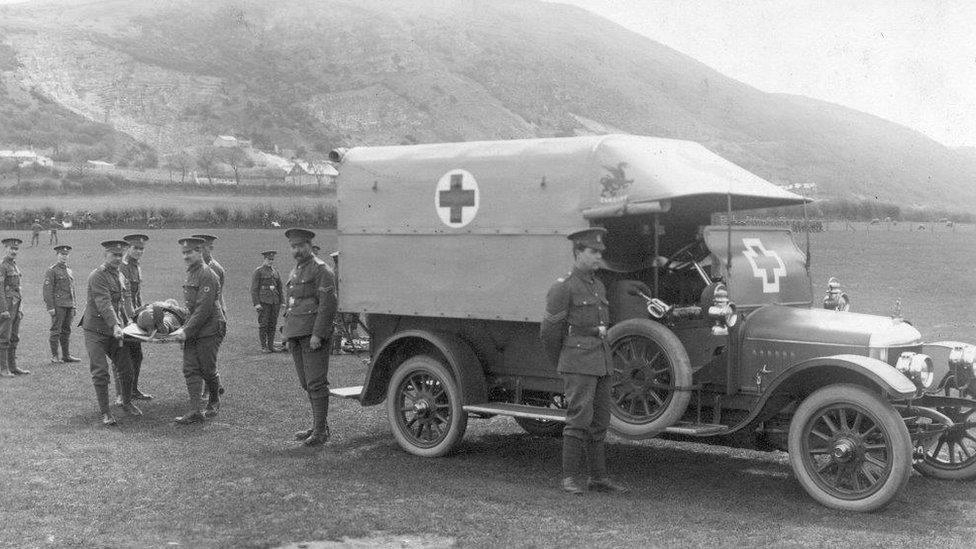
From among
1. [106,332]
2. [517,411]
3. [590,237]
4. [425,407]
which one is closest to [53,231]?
[106,332]

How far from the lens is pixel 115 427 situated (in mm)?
10609

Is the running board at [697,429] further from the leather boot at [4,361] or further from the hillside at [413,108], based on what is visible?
the hillside at [413,108]

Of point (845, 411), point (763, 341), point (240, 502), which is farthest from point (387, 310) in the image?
point (845, 411)

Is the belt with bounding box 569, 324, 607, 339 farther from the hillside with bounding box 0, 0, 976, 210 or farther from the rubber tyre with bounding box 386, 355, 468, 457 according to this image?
the hillside with bounding box 0, 0, 976, 210

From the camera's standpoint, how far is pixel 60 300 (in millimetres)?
16359

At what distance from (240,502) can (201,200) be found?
8081 cm

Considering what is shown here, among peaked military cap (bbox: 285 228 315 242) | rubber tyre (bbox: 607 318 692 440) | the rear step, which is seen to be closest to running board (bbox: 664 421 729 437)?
the rear step

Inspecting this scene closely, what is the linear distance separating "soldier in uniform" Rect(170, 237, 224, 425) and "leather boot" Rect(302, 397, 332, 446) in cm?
191

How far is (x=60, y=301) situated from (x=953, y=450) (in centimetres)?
1354

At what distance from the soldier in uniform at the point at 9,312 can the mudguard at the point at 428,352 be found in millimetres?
7896

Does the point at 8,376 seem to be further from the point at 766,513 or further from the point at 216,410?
the point at 766,513

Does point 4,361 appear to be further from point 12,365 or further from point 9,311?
point 9,311

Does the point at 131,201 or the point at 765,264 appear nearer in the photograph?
the point at 765,264

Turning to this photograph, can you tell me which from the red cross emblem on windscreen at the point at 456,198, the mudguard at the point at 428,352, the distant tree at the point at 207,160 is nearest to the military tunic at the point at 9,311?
the mudguard at the point at 428,352
